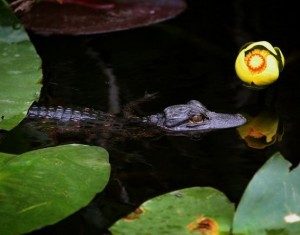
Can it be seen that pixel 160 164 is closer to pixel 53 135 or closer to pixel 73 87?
pixel 53 135

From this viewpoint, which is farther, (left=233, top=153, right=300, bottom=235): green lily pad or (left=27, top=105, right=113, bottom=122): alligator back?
(left=27, top=105, right=113, bottom=122): alligator back

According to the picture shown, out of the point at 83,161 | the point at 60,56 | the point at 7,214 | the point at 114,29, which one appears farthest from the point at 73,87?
the point at 7,214

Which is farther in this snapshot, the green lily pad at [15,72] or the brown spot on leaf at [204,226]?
the green lily pad at [15,72]

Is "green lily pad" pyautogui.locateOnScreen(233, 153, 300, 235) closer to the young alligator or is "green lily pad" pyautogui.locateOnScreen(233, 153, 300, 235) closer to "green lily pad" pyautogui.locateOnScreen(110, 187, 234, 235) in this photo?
"green lily pad" pyautogui.locateOnScreen(110, 187, 234, 235)

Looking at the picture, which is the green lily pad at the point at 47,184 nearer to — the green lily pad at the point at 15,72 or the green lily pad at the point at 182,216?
the green lily pad at the point at 182,216

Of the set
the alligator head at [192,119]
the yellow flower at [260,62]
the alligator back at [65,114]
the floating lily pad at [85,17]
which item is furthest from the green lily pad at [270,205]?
the floating lily pad at [85,17]

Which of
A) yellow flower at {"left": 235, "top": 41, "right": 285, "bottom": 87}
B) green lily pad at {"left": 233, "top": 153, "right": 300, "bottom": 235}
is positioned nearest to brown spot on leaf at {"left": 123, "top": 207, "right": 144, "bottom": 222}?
green lily pad at {"left": 233, "top": 153, "right": 300, "bottom": 235}
